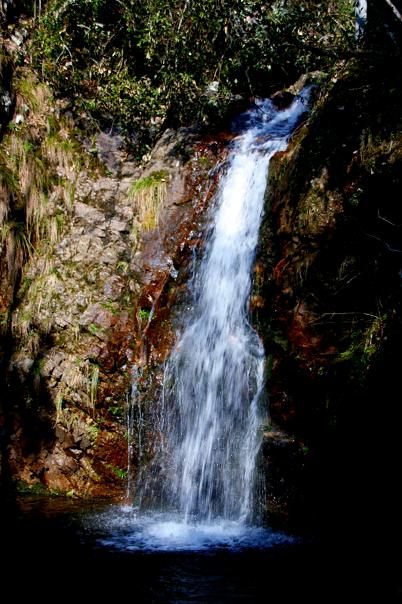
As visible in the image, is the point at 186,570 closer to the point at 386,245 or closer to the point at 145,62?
the point at 386,245

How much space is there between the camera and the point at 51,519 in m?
4.70

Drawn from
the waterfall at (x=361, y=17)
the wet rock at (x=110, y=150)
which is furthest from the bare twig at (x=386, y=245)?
the wet rock at (x=110, y=150)

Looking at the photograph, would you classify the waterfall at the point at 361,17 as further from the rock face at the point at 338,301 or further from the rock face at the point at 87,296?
the rock face at the point at 87,296

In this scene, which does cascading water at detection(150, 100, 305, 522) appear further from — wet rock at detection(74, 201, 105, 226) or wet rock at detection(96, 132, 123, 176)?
wet rock at detection(96, 132, 123, 176)

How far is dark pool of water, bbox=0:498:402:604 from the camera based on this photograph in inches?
120

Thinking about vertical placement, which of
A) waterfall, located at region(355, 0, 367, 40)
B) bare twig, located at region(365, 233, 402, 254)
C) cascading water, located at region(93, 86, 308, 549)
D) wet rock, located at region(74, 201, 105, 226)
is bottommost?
cascading water, located at region(93, 86, 308, 549)

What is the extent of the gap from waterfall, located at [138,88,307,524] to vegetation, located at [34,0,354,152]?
2.28 meters

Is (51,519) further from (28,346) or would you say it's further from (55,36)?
(55,36)

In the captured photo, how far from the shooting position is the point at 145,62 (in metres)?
8.00

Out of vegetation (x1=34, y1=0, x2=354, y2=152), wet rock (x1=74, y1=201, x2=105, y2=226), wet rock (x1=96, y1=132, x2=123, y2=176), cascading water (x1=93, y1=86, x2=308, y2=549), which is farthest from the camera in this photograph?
wet rock (x1=96, y1=132, x2=123, y2=176)

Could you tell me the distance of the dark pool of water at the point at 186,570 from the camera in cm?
304

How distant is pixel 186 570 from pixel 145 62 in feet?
24.9

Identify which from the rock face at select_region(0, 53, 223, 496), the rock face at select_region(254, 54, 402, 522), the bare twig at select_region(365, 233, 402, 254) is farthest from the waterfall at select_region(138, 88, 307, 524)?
the bare twig at select_region(365, 233, 402, 254)

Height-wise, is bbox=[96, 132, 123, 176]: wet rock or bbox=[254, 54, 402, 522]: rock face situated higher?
bbox=[96, 132, 123, 176]: wet rock
